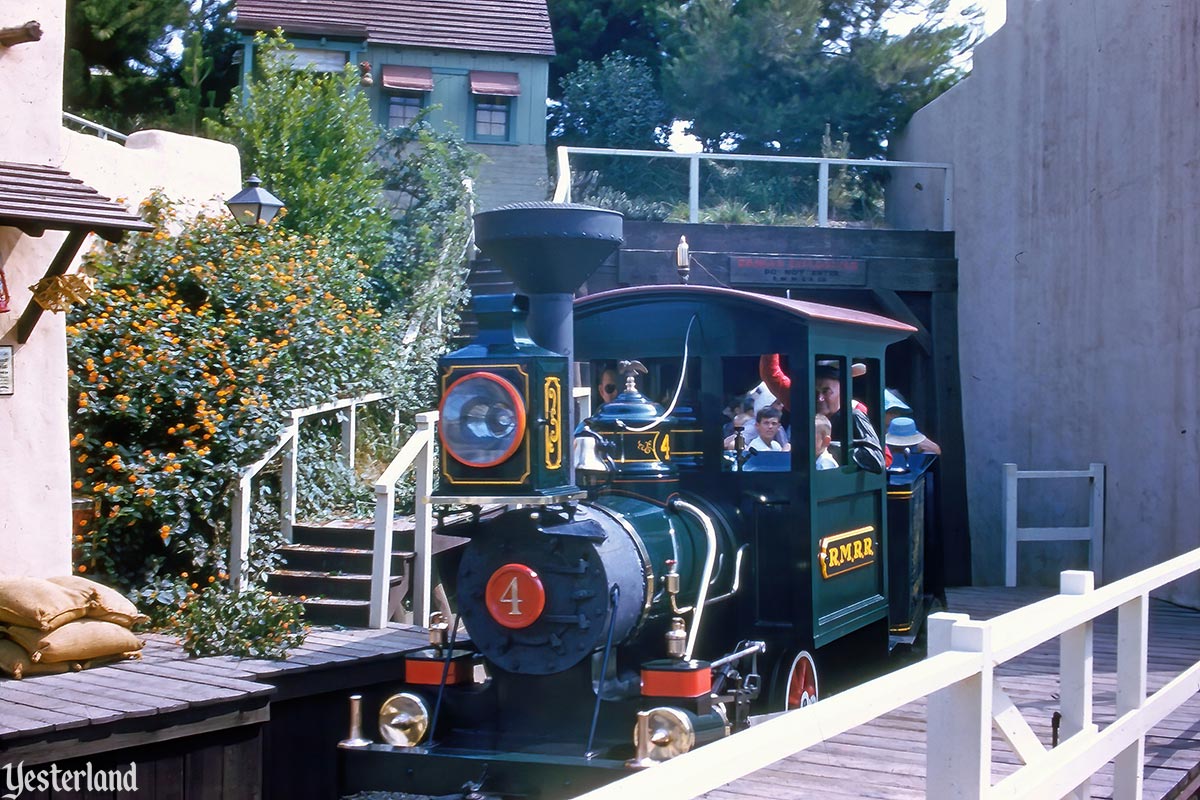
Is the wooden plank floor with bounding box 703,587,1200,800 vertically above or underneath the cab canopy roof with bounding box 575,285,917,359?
underneath

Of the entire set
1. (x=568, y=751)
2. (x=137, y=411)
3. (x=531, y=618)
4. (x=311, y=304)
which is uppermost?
(x=311, y=304)

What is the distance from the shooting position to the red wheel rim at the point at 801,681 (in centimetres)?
546

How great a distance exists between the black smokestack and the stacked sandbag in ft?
9.86

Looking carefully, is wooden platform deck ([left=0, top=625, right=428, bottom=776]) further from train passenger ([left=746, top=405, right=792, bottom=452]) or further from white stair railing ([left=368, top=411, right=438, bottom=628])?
train passenger ([left=746, top=405, right=792, bottom=452])

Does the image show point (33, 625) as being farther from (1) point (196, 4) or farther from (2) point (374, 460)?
(1) point (196, 4)

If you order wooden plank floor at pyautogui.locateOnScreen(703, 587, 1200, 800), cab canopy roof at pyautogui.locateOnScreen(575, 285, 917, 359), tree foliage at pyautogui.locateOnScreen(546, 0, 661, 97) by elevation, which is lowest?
wooden plank floor at pyautogui.locateOnScreen(703, 587, 1200, 800)

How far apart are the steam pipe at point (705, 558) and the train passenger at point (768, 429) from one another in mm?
664

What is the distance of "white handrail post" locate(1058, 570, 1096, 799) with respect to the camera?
3.82 meters

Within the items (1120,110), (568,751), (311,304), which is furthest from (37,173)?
(1120,110)

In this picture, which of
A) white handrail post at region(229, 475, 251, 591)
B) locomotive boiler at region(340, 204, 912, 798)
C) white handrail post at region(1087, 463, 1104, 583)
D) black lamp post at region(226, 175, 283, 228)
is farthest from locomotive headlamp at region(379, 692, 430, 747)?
white handrail post at region(1087, 463, 1104, 583)

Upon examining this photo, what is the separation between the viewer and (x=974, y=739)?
2697mm

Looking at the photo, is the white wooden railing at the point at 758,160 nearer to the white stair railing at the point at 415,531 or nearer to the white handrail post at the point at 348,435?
the white handrail post at the point at 348,435

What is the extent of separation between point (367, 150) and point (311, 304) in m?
4.74

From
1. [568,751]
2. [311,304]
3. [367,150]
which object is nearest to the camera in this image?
[568,751]
